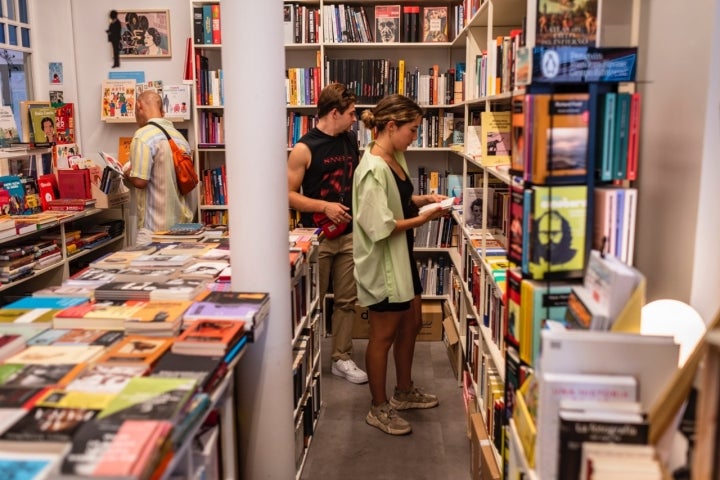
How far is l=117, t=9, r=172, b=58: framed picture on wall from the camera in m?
5.19

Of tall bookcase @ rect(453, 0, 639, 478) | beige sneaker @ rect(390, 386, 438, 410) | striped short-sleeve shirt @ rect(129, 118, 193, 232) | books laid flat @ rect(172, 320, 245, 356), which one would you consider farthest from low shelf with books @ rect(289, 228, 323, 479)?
striped short-sleeve shirt @ rect(129, 118, 193, 232)

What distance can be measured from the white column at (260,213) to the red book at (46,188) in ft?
9.80

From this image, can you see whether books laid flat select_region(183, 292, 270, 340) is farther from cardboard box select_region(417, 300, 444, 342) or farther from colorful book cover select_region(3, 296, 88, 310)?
cardboard box select_region(417, 300, 444, 342)

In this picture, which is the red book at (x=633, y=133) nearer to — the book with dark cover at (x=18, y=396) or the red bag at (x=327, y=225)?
the book with dark cover at (x=18, y=396)

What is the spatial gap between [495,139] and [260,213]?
1.15 metres

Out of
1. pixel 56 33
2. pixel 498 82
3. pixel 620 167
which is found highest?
pixel 56 33

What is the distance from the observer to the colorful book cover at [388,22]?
495 cm

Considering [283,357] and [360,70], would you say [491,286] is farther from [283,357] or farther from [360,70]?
[360,70]

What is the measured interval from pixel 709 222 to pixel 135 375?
1734mm

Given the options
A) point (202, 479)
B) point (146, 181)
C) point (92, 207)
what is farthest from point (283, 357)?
point (92, 207)

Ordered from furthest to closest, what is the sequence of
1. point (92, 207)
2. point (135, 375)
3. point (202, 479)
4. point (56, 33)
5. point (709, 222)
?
point (56, 33) < point (92, 207) < point (709, 222) < point (202, 479) < point (135, 375)

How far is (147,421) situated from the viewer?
4.56ft

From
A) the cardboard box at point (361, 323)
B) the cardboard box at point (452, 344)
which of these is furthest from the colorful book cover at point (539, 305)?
the cardboard box at point (361, 323)

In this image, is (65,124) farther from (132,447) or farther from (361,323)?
(132,447)
